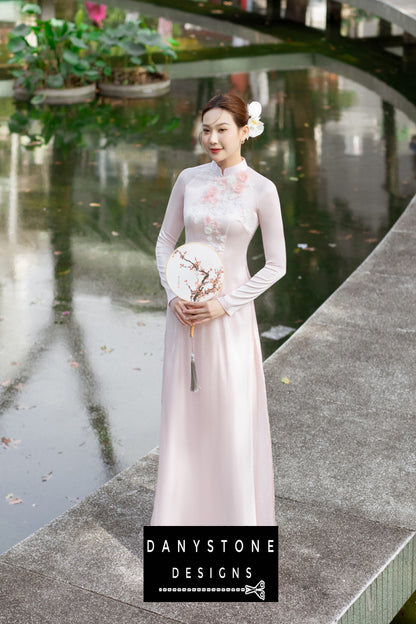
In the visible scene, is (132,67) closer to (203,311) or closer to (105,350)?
(105,350)

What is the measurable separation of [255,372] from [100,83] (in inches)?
493

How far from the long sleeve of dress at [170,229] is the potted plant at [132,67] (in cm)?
1147

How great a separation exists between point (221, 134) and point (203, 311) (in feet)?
2.44

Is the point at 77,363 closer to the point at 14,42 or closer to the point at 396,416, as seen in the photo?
the point at 396,416

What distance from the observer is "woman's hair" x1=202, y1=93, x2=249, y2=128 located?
13.4 feet

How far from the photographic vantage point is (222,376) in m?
4.41

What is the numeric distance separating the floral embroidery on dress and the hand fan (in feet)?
0.45

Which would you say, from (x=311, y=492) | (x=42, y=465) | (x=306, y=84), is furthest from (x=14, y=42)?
(x=311, y=492)

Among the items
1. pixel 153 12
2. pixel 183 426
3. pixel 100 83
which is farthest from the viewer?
pixel 153 12

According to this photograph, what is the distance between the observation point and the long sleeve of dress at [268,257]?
13.9ft

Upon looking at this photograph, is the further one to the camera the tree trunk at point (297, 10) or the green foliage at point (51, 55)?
the tree trunk at point (297, 10)

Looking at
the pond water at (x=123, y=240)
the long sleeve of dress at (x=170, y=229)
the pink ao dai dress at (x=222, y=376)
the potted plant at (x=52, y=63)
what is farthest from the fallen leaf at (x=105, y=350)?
the potted plant at (x=52, y=63)

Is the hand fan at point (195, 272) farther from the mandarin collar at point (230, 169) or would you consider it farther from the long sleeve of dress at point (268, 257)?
the mandarin collar at point (230, 169)

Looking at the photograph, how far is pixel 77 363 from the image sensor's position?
7516 millimetres
